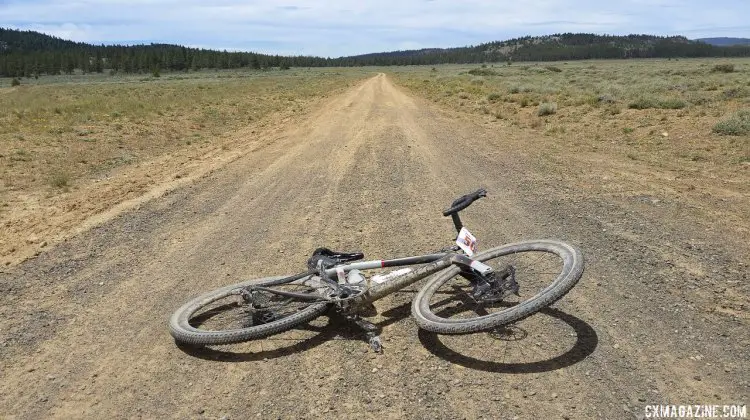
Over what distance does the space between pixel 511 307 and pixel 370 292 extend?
3.94ft

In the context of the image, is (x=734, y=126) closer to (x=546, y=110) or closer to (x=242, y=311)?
(x=546, y=110)

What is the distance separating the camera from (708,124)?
1384cm

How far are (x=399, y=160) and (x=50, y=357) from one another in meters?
8.75

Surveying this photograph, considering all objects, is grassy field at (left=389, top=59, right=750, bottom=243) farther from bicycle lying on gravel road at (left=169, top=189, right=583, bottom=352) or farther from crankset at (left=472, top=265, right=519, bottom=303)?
crankset at (left=472, top=265, right=519, bottom=303)

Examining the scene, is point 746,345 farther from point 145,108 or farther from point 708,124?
point 145,108

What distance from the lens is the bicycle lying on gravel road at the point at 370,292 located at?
4195 millimetres

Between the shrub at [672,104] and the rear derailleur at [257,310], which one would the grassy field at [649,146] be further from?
the rear derailleur at [257,310]

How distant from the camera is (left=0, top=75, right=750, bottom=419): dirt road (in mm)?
3564

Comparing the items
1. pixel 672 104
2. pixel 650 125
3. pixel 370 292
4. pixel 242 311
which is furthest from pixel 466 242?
pixel 672 104

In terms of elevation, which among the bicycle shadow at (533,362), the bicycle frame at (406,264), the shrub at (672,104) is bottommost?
the bicycle shadow at (533,362)

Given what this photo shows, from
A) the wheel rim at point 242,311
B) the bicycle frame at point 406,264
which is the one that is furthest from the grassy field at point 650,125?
the wheel rim at point 242,311

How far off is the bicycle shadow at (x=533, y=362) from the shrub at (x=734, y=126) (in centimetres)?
1126

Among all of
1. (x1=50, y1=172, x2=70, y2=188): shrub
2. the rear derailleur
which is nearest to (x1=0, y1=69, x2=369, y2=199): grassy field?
(x1=50, y1=172, x2=70, y2=188): shrub

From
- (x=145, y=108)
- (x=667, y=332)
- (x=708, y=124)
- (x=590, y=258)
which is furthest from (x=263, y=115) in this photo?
(x=667, y=332)
